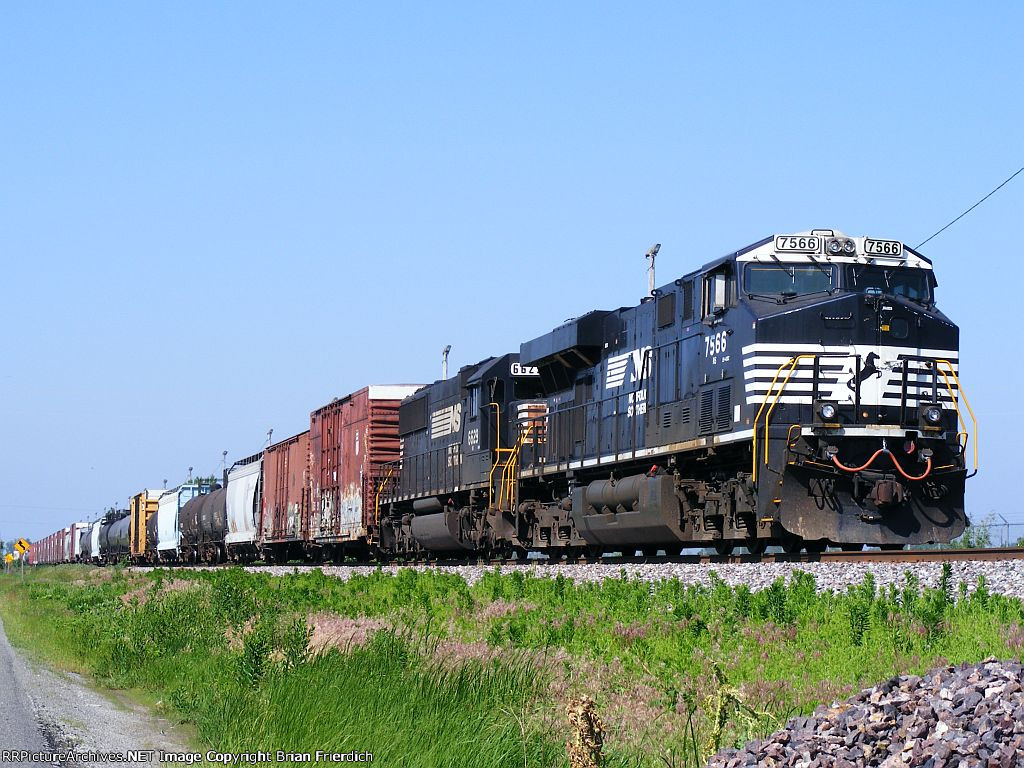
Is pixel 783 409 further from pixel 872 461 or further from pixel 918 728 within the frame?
pixel 918 728

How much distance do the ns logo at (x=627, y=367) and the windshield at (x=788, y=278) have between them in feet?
10.0

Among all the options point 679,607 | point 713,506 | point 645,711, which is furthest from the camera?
point 713,506

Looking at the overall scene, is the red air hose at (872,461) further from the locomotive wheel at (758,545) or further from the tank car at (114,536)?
the tank car at (114,536)

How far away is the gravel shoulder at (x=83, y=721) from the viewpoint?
26.5ft

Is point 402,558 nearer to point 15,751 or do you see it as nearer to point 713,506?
point 713,506

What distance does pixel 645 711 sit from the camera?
26.6ft

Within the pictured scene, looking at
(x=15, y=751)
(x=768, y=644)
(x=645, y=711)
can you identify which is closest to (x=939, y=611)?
(x=768, y=644)

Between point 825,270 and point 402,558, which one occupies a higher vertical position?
point 825,270

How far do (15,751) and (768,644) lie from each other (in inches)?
201

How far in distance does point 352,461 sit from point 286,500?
776cm

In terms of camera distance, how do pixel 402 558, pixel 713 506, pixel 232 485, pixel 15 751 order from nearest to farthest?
pixel 15 751 < pixel 713 506 < pixel 402 558 < pixel 232 485

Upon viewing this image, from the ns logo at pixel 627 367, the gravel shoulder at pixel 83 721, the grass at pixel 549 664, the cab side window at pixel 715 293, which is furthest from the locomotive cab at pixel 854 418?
the gravel shoulder at pixel 83 721

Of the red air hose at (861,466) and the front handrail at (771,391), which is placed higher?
the front handrail at (771,391)

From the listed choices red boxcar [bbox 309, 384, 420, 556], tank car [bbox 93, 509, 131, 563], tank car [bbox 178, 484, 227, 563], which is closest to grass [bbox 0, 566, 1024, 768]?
red boxcar [bbox 309, 384, 420, 556]
